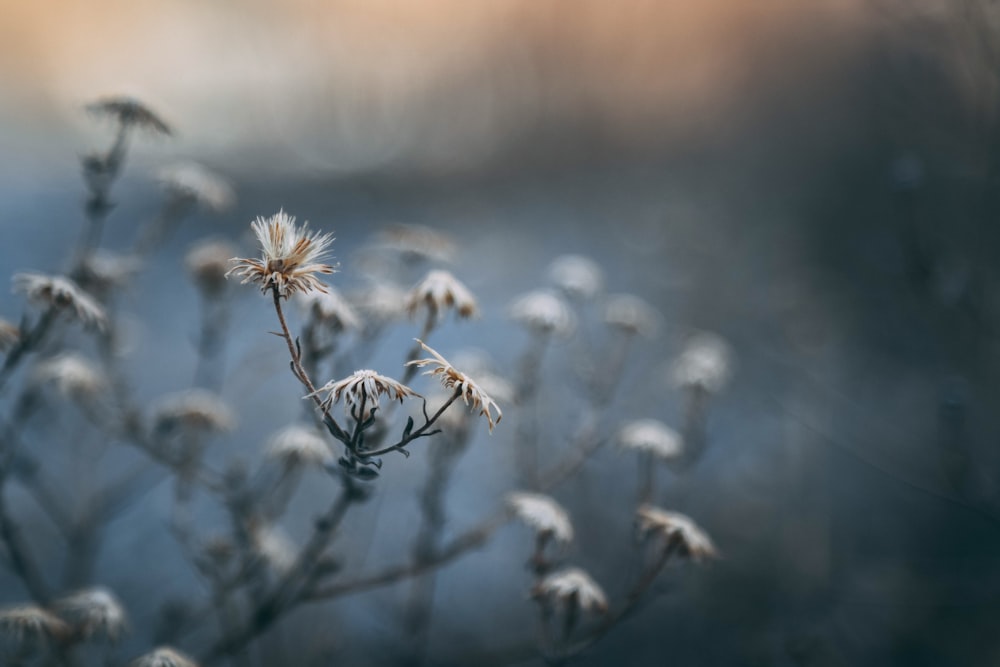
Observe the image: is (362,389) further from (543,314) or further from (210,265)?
(210,265)

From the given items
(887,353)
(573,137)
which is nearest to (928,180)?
(887,353)

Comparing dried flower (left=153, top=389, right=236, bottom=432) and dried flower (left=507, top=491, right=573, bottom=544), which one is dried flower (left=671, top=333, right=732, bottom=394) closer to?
dried flower (left=507, top=491, right=573, bottom=544)

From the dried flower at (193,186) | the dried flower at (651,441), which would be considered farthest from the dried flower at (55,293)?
the dried flower at (651,441)

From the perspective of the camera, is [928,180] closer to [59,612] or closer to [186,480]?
[186,480]

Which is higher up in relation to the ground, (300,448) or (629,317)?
(629,317)

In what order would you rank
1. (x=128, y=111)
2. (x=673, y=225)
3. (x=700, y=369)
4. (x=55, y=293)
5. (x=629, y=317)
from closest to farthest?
(x=55, y=293) < (x=128, y=111) < (x=700, y=369) < (x=629, y=317) < (x=673, y=225)

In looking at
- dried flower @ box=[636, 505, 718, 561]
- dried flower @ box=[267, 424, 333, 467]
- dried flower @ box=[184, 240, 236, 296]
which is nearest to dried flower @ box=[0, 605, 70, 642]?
dried flower @ box=[267, 424, 333, 467]

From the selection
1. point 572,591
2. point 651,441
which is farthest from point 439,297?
point 651,441
